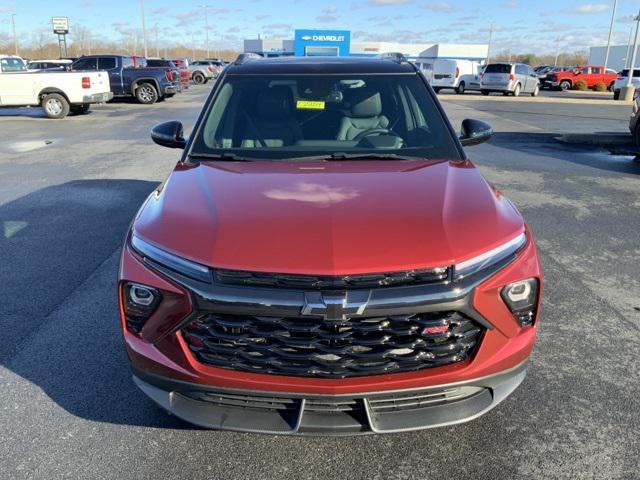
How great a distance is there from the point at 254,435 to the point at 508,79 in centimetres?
3097

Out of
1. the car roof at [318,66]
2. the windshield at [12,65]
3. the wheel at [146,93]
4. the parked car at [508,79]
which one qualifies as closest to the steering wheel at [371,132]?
the car roof at [318,66]

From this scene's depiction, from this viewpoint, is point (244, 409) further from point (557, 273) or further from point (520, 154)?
point (520, 154)

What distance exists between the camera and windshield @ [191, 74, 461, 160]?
3.60 m

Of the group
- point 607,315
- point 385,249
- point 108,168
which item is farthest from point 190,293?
point 108,168

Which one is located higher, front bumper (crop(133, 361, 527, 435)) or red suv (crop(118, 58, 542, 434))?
red suv (crop(118, 58, 542, 434))

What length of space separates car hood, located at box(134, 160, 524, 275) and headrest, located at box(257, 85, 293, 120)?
76 centimetres

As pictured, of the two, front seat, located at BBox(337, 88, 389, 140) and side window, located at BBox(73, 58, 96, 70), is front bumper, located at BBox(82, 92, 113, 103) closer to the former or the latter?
side window, located at BBox(73, 58, 96, 70)

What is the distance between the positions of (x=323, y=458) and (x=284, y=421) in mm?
503

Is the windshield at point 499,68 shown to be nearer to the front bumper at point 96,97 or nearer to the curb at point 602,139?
the curb at point 602,139

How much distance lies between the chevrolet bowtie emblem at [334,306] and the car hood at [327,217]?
0.10 meters

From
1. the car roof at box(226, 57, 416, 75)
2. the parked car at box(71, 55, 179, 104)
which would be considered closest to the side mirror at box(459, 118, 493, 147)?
the car roof at box(226, 57, 416, 75)

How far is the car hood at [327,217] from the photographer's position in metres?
2.27

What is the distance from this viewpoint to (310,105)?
390 centimetres

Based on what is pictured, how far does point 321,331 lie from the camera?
7.29 ft
